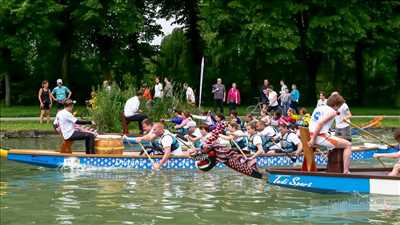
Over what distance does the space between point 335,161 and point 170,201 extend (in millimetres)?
3280

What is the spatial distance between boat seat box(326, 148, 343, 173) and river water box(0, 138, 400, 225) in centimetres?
56

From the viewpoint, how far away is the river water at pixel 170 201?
14.2 metres

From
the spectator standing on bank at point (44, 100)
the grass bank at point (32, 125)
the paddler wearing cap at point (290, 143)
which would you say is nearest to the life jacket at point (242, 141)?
the paddler wearing cap at point (290, 143)

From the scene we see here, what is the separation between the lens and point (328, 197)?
16.1 metres

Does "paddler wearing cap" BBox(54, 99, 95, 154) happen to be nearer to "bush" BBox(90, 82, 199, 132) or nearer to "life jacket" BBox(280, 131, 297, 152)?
"life jacket" BBox(280, 131, 297, 152)

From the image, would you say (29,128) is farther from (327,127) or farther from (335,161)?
(327,127)

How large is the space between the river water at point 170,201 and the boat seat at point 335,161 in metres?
0.56

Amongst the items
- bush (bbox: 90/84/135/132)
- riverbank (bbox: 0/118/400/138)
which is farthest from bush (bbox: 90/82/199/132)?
riverbank (bbox: 0/118/400/138)

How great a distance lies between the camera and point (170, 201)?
52.7 ft

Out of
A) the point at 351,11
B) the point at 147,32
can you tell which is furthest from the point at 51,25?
the point at 351,11

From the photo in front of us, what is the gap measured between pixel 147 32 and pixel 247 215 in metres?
36.5

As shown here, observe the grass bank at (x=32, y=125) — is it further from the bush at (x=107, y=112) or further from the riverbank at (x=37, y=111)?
the riverbank at (x=37, y=111)

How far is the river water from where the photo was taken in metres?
14.2

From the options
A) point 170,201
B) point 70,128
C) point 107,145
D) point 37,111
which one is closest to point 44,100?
point 37,111
